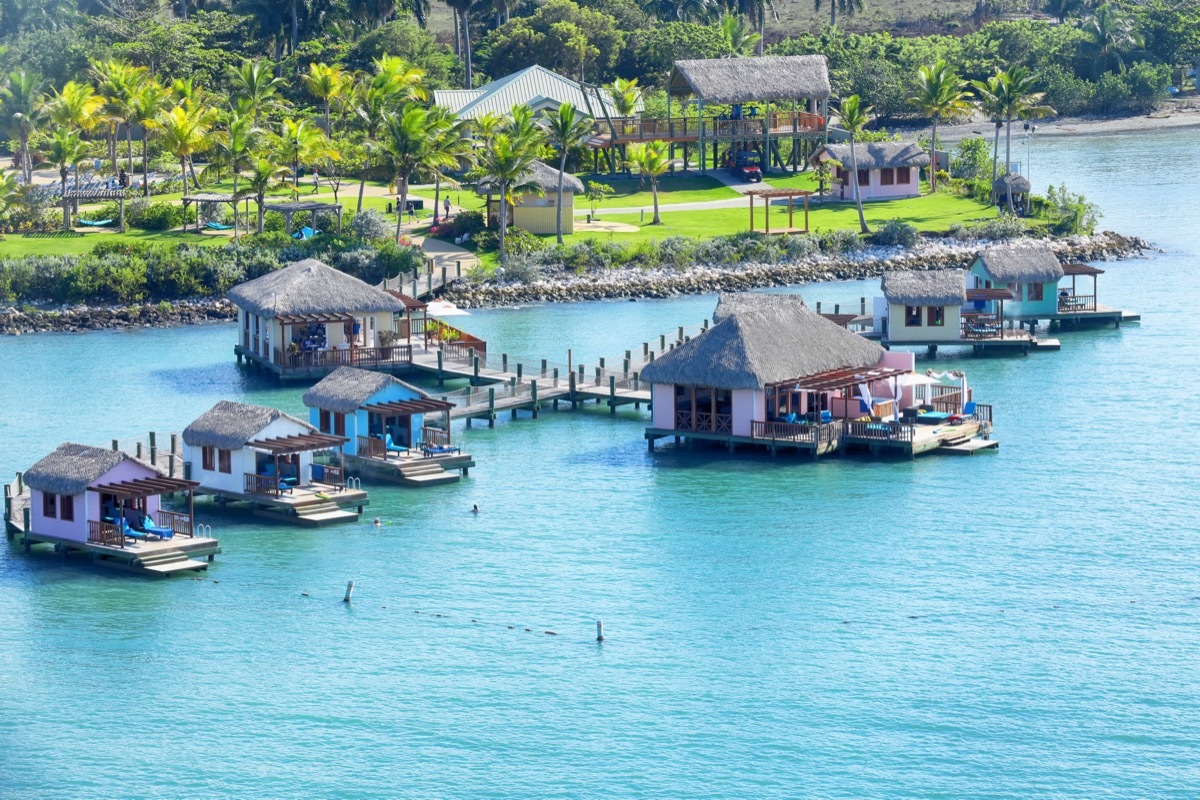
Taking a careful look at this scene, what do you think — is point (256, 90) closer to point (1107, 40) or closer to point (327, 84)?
point (327, 84)

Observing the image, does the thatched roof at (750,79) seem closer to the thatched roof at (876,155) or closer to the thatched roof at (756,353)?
the thatched roof at (876,155)

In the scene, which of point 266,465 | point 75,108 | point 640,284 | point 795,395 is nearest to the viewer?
point 266,465

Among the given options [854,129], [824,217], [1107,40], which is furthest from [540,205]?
[1107,40]

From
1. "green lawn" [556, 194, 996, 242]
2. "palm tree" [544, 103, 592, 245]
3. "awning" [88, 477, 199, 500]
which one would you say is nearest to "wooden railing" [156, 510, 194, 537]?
"awning" [88, 477, 199, 500]

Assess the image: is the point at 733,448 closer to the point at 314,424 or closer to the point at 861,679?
the point at 314,424

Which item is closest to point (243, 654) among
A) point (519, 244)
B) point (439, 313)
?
point (439, 313)

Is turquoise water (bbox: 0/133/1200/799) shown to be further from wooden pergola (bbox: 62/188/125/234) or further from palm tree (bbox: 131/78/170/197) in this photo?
palm tree (bbox: 131/78/170/197)

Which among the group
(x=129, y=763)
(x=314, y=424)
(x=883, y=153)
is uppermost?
(x=883, y=153)
